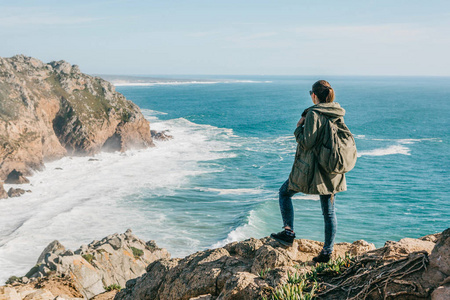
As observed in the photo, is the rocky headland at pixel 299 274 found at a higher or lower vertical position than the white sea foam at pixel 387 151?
higher

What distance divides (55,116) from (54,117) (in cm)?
25

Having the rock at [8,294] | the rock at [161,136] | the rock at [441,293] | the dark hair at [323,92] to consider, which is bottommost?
the rock at [161,136]

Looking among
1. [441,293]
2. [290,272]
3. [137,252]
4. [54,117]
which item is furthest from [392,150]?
[441,293]

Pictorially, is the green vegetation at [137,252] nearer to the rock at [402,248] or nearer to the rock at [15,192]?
the rock at [402,248]

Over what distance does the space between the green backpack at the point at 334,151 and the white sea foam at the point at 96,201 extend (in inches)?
749

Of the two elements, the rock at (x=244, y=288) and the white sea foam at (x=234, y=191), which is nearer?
the rock at (x=244, y=288)

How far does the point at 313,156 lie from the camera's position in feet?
18.6

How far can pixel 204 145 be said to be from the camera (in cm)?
5891

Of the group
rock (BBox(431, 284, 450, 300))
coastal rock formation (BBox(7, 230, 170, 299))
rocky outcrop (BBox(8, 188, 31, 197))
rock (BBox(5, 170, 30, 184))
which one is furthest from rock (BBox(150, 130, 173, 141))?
rock (BBox(431, 284, 450, 300))

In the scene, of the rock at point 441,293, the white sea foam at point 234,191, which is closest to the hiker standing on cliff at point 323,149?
the rock at point 441,293

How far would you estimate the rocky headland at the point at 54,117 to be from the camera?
137 ft

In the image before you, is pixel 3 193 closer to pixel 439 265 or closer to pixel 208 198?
pixel 208 198

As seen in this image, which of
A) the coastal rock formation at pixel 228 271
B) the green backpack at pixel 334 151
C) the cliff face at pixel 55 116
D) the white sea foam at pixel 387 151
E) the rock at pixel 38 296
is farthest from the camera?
the white sea foam at pixel 387 151

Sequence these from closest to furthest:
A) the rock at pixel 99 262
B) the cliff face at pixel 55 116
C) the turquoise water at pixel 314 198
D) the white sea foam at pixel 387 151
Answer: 1. the rock at pixel 99 262
2. the turquoise water at pixel 314 198
3. the cliff face at pixel 55 116
4. the white sea foam at pixel 387 151
